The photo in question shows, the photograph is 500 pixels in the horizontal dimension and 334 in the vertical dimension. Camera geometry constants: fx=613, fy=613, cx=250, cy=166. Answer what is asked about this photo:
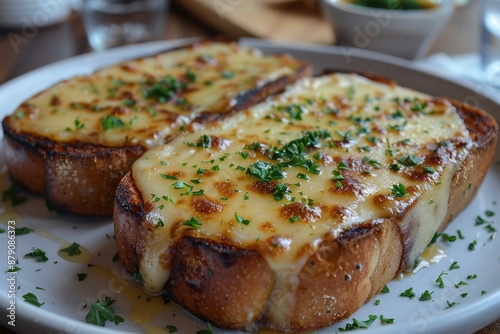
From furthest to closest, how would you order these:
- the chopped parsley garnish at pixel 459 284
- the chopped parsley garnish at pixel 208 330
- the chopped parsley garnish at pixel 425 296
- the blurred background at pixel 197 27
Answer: the blurred background at pixel 197 27, the chopped parsley garnish at pixel 459 284, the chopped parsley garnish at pixel 425 296, the chopped parsley garnish at pixel 208 330

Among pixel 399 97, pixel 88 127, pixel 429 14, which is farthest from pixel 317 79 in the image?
pixel 429 14

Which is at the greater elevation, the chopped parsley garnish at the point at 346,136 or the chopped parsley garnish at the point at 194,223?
the chopped parsley garnish at the point at 346,136

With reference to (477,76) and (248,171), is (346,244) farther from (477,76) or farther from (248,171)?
(477,76)

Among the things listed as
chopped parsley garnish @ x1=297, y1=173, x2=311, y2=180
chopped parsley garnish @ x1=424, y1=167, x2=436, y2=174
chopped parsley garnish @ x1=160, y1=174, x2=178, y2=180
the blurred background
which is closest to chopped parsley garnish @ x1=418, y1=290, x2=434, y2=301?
chopped parsley garnish @ x1=424, y1=167, x2=436, y2=174

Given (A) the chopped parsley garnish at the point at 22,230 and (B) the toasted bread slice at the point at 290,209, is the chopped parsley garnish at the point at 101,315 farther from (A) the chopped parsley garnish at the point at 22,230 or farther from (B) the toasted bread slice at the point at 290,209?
(A) the chopped parsley garnish at the point at 22,230

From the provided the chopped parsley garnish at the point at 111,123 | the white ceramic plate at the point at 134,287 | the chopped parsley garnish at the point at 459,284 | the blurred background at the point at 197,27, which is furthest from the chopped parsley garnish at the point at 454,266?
the blurred background at the point at 197,27

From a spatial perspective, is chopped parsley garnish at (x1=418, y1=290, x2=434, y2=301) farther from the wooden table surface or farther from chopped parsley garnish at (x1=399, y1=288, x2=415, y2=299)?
the wooden table surface
